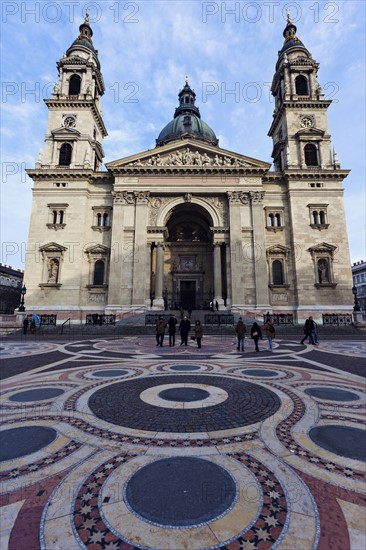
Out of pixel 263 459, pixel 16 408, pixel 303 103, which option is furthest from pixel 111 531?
pixel 303 103

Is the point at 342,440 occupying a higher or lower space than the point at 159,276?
lower

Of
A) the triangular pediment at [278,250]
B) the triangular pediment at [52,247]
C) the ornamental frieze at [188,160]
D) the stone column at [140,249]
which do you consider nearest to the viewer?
the stone column at [140,249]

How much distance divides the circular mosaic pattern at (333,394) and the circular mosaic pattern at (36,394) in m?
5.25

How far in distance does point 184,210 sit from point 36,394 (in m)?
32.1

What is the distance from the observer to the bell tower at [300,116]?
113 feet

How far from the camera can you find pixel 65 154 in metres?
34.5

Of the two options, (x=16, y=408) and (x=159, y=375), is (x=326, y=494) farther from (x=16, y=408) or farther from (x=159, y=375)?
(x=159, y=375)

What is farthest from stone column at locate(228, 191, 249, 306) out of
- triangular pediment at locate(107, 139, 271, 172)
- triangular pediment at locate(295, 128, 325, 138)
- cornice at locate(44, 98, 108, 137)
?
cornice at locate(44, 98, 108, 137)

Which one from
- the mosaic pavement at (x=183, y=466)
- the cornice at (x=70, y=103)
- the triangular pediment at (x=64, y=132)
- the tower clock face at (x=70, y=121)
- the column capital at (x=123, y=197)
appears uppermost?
the cornice at (x=70, y=103)

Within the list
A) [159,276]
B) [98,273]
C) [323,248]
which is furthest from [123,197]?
[323,248]

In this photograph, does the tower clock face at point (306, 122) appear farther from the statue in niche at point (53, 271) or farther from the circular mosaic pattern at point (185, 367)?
the circular mosaic pattern at point (185, 367)

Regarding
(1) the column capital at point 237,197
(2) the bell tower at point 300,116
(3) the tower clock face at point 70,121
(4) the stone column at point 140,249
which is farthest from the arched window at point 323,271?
(3) the tower clock face at point 70,121

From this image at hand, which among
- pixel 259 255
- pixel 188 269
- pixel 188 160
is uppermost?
pixel 188 160

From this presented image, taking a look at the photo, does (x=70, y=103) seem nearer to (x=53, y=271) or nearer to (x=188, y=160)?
(x=188, y=160)
